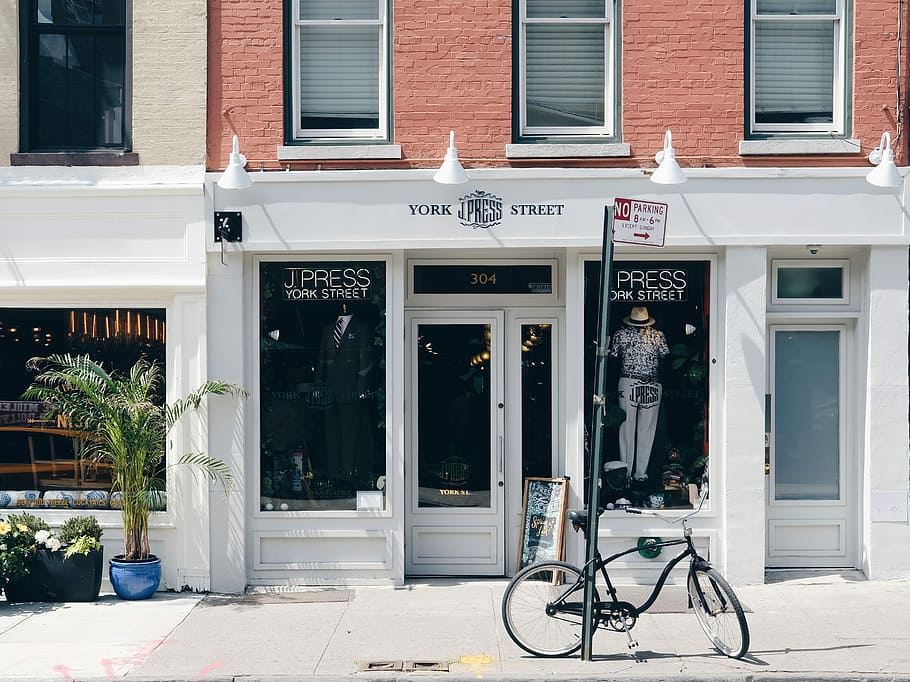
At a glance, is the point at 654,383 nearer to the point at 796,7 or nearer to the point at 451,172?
the point at 451,172

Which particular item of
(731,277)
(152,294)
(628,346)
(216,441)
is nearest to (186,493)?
(216,441)

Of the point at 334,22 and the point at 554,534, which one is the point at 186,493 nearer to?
the point at 554,534

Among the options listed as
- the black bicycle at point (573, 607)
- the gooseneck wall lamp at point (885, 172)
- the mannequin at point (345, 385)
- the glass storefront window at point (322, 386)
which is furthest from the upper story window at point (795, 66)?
the black bicycle at point (573, 607)

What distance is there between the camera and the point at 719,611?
26.5 feet

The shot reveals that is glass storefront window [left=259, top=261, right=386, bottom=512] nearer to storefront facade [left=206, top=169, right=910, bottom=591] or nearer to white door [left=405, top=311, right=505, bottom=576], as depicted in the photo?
storefront facade [left=206, top=169, right=910, bottom=591]

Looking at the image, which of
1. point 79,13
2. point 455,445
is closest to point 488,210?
point 455,445

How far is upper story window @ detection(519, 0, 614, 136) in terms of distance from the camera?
10664 mm

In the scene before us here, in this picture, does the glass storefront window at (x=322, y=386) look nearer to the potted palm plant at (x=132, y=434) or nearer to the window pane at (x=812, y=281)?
the potted palm plant at (x=132, y=434)

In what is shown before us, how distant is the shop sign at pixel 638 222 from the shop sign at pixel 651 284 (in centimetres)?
249

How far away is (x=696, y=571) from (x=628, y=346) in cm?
311

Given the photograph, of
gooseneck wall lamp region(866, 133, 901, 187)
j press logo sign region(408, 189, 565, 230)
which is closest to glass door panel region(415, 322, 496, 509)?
j press logo sign region(408, 189, 565, 230)

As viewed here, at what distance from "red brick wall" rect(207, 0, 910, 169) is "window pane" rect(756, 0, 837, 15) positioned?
35 centimetres

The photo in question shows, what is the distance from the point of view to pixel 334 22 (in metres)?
10.6

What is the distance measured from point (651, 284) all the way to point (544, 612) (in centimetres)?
375
